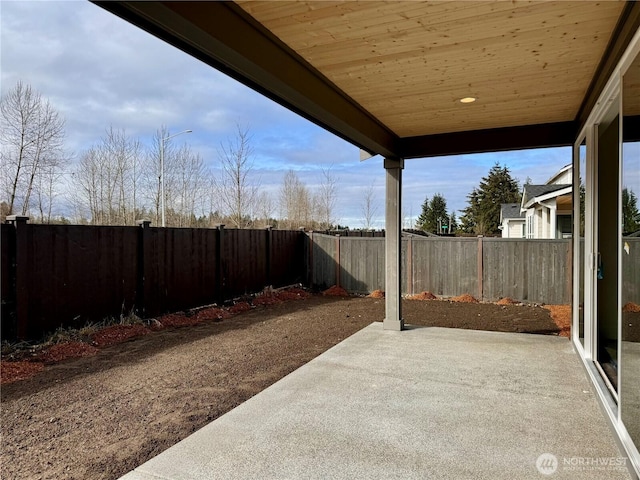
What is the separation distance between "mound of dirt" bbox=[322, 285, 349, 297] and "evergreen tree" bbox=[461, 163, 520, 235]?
23344mm

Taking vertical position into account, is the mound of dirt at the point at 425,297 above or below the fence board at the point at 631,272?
below

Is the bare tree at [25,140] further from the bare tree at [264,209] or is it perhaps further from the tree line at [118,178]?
the bare tree at [264,209]

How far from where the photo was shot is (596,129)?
3469 mm

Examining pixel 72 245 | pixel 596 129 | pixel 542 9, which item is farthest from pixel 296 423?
pixel 72 245

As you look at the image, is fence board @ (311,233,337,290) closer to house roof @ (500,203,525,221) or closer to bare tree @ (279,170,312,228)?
bare tree @ (279,170,312,228)

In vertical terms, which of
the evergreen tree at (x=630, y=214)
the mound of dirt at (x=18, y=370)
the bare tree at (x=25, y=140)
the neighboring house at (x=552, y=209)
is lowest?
the mound of dirt at (x=18, y=370)

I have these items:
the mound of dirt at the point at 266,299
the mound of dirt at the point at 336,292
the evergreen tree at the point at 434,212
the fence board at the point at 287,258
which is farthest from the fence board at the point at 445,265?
the evergreen tree at the point at 434,212

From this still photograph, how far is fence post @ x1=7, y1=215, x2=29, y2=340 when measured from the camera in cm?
474

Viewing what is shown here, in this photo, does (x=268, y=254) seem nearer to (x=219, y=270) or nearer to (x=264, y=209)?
(x=219, y=270)

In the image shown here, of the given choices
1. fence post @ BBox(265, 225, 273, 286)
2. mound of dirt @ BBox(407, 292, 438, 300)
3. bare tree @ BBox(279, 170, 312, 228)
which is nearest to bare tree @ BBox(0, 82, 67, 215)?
fence post @ BBox(265, 225, 273, 286)

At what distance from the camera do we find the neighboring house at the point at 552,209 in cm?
886

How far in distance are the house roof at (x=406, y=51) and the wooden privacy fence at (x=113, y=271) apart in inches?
157

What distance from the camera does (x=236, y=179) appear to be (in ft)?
43.4

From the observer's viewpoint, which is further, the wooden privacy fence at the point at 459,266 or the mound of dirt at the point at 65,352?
the wooden privacy fence at the point at 459,266
